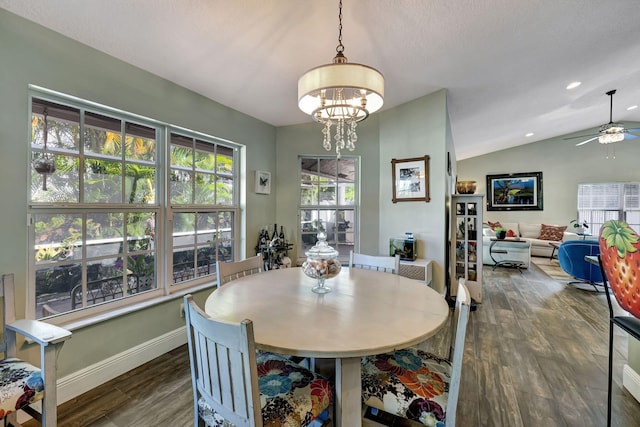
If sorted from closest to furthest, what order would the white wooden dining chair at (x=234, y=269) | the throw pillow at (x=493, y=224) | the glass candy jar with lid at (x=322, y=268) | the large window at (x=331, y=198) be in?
the glass candy jar with lid at (x=322, y=268) → the white wooden dining chair at (x=234, y=269) → the large window at (x=331, y=198) → the throw pillow at (x=493, y=224)

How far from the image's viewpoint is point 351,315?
1345 mm

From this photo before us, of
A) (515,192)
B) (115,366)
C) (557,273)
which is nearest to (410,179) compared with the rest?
(115,366)

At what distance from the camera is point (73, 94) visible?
1899 mm

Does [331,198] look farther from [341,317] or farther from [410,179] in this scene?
[341,317]

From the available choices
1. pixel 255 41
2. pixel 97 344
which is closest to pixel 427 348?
pixel 97 344

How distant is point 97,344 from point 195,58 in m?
2.26

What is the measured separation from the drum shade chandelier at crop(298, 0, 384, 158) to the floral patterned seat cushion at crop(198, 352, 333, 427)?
4.47 feet

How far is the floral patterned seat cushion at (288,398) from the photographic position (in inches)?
42.7

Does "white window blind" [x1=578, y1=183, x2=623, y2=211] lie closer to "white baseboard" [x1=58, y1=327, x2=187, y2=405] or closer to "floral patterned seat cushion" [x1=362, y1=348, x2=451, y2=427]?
"floral patterned seat cushion" [x1=362, y1=348, x2=451, y2=427]

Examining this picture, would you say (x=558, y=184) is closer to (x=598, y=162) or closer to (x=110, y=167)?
(x=598, y=162)

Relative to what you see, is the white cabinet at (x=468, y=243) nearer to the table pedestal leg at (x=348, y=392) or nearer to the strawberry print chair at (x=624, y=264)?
the strawberry print chair at (x=624, y=264)

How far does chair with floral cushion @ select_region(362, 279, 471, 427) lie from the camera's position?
1159mm

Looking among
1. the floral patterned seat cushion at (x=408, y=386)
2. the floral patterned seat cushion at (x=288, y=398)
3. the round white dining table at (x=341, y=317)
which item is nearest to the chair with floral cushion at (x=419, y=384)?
the floral patterned seat cushion at (x=408, y=386)

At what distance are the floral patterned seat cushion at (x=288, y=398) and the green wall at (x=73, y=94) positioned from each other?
4.42 feet
